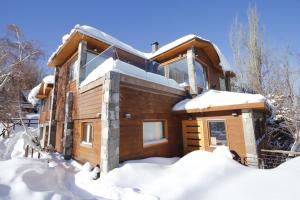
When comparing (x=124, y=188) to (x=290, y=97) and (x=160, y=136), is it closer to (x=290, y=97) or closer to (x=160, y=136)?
(x=160, y=136)

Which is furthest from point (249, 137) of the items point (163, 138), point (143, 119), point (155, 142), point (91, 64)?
point (91, 64)

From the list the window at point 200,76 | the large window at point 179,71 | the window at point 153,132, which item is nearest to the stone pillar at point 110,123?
the window at point 153,132

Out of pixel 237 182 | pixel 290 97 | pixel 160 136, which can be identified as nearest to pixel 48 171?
pixel 160 136

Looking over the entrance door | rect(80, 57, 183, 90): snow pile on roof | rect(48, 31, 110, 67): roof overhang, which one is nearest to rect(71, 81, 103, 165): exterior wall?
rect(80, 57, 183, 90): snow pile on roof

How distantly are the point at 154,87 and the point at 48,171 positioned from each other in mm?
5181

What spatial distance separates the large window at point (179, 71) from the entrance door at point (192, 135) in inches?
112

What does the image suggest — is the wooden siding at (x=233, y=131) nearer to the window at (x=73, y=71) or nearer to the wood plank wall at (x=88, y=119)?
the wood plank wall at (x=88, y=119)

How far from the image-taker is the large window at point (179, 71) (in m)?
10.8

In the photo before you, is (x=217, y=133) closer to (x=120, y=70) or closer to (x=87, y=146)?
(x=120, y=70)

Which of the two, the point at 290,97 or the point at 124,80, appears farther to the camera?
the point at 290,97

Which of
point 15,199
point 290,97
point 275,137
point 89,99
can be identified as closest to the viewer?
point 15,199

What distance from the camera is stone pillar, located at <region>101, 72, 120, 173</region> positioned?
19.3ft

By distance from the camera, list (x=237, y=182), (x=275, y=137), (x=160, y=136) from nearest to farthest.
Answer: (x=237, y=182)
(x=160, y=136)
(x=275, y=137)

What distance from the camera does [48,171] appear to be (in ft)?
19.8
